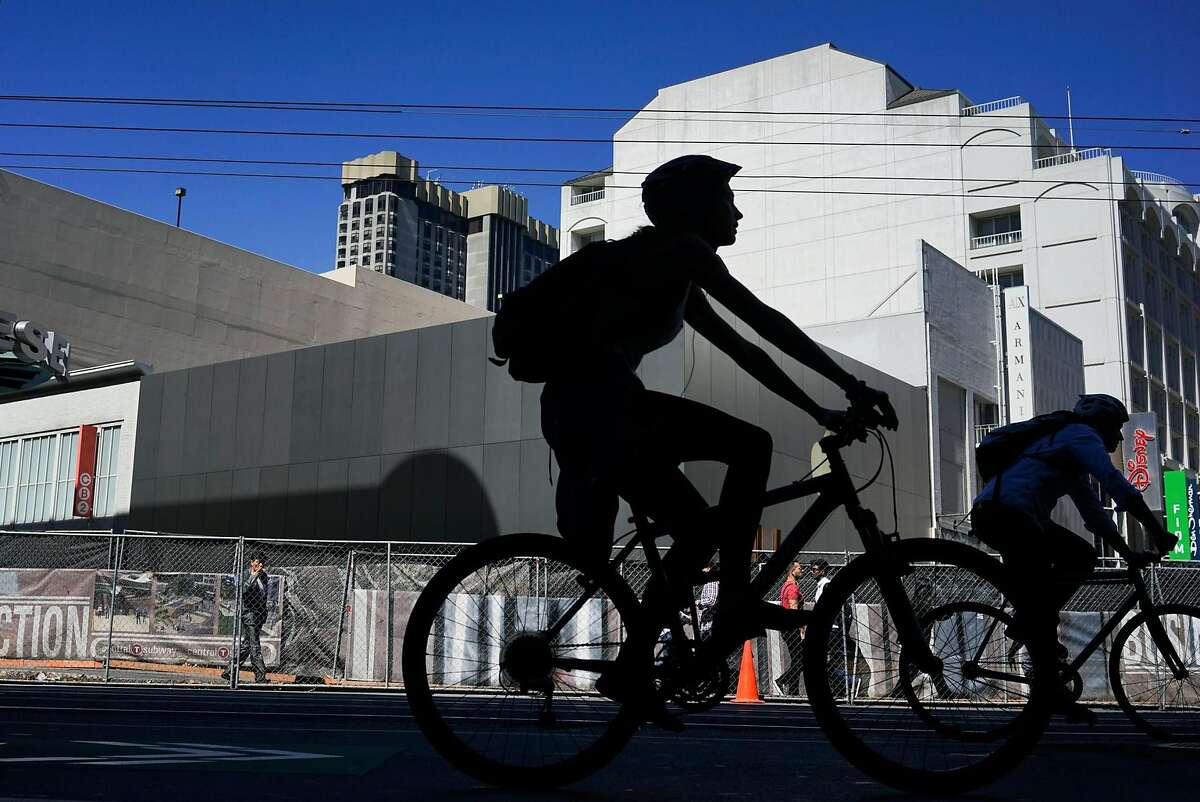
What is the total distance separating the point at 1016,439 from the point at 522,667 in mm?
3871

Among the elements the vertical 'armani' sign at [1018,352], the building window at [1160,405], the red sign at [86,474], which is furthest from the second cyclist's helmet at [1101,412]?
the building window at [1160,405]

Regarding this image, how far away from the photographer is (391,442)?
3186 centimetres

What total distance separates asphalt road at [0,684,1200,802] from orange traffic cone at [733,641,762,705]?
665 cm

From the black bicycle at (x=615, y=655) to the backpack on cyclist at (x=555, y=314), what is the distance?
588mm

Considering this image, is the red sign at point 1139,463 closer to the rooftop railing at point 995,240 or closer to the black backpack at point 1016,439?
the rooftop railing at point 995,240

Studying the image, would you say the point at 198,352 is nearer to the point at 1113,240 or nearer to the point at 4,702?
the point at 1113,240

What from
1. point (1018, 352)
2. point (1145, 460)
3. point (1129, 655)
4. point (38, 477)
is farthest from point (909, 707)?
point (1145, 460)

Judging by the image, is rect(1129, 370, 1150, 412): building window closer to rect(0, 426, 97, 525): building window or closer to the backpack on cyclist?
rect(0, 426, 97, 525): building window

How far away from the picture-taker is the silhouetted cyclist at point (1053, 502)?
6348 millimetres

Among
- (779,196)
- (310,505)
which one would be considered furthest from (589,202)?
(310,505)

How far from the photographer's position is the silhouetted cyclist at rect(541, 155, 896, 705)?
368cm

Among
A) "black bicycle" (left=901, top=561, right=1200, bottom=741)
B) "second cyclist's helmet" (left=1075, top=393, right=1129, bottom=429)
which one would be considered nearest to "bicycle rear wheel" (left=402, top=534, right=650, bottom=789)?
"black bicycle" (left=901, top=561, right=1200, bottom=741)

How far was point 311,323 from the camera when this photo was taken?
191 ft

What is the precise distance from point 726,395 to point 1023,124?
34197 mm
